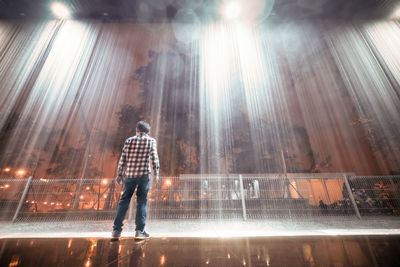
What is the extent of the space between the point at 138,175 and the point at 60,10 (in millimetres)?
13384

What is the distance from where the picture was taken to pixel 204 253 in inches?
52.9

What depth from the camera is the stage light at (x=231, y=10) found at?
9.59 metres

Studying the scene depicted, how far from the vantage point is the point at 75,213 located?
5.40 metres

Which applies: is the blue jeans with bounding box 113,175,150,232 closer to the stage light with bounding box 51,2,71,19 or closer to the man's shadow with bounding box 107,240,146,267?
the man's shadow with bounding box 107,240,146,267

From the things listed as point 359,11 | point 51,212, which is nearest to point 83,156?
point 51,212

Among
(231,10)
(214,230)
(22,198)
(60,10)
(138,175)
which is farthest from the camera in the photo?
(231,10)

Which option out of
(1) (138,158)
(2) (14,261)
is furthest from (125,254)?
(1) (138,158)

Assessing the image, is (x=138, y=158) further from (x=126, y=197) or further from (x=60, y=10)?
(x=60, y=10)

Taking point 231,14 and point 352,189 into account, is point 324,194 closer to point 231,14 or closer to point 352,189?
point 352,189

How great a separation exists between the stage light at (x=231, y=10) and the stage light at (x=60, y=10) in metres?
9.55

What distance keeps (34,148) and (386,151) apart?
20.5m

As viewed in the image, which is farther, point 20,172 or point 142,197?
point 20,172

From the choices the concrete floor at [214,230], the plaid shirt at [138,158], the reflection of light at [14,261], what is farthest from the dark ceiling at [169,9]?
the reflection of light at [14,261]

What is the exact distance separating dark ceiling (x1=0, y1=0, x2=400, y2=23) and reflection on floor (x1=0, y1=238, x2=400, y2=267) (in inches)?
465
